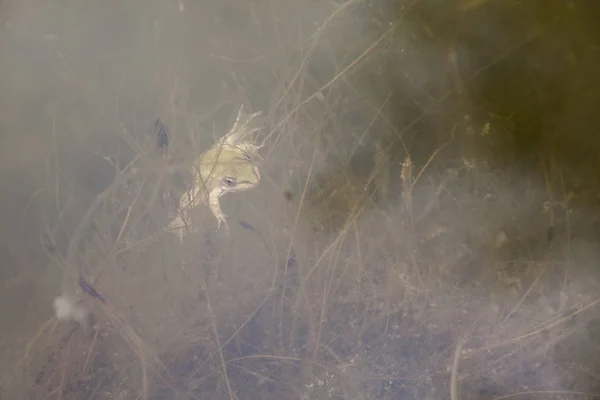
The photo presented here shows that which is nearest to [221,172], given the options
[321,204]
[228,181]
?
[228,181]

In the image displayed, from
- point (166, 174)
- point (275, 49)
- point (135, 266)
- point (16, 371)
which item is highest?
point (275, 49)

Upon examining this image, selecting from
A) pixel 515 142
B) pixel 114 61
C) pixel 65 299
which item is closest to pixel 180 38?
pixel 114 61

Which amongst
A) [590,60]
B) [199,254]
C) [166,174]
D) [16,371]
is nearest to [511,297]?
[590,60]

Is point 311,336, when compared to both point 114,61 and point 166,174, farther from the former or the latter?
point 114,61

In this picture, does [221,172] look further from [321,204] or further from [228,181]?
[321,204]

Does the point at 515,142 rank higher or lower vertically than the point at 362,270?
higher

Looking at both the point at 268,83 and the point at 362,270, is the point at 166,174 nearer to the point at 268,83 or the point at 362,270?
the point at 268,83
